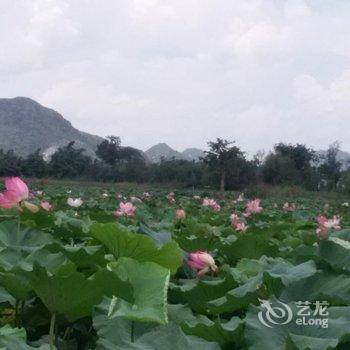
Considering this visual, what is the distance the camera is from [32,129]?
115 metres

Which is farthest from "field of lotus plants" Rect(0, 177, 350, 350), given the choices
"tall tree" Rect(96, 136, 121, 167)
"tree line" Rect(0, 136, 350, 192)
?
"tall tree" Rect(96, 136, 121, 167)

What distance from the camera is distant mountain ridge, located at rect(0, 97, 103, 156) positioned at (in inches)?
4336

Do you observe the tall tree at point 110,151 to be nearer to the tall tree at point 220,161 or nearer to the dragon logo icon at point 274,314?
the tall tree at point 220,161

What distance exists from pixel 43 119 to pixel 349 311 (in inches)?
4723

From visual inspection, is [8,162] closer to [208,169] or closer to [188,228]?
[208,169]

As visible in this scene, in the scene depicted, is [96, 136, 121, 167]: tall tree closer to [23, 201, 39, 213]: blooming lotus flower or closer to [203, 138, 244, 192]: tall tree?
[203, 138, 244, 192]: tall tree

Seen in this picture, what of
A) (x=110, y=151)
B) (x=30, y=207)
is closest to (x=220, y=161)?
(x=110, y=151)

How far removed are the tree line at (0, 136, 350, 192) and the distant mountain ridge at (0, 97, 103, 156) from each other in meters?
55.8

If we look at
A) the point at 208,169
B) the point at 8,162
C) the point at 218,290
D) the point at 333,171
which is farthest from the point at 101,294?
the point at 333,171

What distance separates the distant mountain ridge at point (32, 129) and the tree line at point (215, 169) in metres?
55.8

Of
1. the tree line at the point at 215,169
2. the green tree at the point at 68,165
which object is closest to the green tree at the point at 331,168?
the tree line at the point at 215,169

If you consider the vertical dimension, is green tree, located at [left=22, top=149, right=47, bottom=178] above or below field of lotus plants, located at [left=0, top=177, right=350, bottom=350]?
below

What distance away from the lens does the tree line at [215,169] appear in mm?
41406

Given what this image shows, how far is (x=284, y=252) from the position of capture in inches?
76.5
